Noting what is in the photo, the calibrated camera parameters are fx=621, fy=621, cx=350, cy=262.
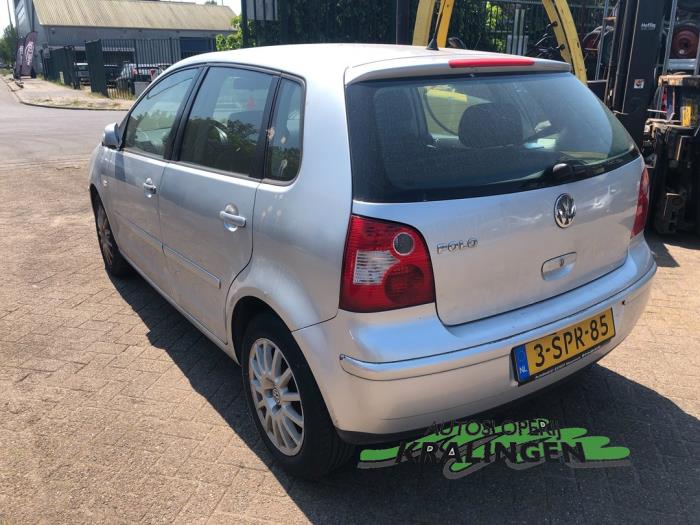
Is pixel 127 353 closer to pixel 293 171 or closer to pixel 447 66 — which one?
pixel 293 171

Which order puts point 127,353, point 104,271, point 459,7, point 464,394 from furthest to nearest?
point 459,7 < point 104,271 < point 127,353 < point 464,394

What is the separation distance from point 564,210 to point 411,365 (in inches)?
34.9

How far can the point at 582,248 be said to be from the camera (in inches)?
99.6

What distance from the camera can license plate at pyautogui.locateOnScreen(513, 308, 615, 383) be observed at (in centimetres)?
233

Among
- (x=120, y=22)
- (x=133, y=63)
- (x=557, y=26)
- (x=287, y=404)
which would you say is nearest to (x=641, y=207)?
(x=287, y=404)

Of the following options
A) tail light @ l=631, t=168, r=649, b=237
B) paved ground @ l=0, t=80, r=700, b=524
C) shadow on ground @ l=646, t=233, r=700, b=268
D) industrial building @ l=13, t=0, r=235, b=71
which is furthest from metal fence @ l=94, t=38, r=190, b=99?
tail light @ l=631, t=168, r=649, b=237

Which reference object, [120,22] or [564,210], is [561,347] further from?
[120,22]

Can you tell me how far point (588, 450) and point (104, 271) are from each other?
4.16m

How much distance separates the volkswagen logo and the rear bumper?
34 centimetres

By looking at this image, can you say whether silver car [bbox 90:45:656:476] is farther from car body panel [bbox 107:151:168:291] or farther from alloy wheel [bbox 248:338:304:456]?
car body panel [bbox 107:151:168:291]

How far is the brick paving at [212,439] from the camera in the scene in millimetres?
2492

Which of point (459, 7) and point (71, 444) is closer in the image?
point (71, 444)

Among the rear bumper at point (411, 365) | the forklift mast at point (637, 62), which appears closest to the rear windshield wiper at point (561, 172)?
the rear bumper at point (411, 365)

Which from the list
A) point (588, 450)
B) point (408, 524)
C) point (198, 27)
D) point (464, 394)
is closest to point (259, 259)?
point (464, 394)
